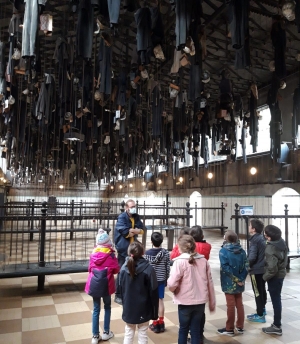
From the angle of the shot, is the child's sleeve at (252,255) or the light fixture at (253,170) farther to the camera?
the light fixture at (253,170)

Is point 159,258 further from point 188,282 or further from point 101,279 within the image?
point 188,282

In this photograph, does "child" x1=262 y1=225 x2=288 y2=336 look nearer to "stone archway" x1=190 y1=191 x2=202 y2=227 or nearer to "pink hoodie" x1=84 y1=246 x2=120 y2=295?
"pink hoodie" x1=84 y1=246 x2=120 y2=295

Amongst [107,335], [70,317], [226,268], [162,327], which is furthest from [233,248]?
[70,317]

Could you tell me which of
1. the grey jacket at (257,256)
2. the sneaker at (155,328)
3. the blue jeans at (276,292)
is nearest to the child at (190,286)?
the sneaker at (155,328)

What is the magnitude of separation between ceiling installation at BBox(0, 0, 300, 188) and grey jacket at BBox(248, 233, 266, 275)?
8.94ft

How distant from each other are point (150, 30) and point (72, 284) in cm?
536

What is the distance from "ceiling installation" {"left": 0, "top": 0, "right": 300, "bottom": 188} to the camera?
4.32m

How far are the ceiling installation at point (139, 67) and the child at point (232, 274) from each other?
109 inches

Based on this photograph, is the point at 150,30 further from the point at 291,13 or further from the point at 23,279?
the point at 23,279

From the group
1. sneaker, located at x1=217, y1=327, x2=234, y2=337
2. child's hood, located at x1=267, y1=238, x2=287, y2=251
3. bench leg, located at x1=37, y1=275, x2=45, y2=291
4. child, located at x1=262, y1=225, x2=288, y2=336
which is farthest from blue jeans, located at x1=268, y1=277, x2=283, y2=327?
bench leg, located at x1=37, y1=275, x2=45, y2=291

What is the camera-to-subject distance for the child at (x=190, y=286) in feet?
9.75

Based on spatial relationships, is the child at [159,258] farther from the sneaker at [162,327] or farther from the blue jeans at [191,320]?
the blue jeans at [191,320]

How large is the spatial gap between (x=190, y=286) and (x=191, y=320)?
1.37ft

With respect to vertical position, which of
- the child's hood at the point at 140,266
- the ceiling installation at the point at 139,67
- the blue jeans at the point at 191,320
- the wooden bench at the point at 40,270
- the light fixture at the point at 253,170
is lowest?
the wooden bench at the point at 40,270
